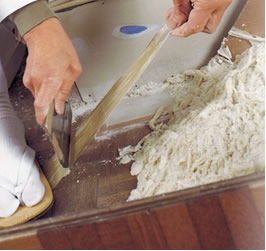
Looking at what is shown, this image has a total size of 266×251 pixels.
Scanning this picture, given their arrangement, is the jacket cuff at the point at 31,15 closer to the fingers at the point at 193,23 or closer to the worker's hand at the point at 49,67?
the worker's hand at the point at 49,67

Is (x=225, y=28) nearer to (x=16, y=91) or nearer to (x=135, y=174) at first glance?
(x=135, y=174)

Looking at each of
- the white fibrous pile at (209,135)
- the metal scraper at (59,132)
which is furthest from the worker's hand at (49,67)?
the white fibrous pile at (209,135)

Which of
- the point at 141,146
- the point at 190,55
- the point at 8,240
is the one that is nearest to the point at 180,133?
Result: the point at 141,146

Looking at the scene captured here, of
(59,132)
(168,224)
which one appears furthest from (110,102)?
(168,224)

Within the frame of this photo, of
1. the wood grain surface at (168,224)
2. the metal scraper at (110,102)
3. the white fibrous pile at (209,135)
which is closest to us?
the wood grain surface at (168,224)

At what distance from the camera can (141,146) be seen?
0.98 metres

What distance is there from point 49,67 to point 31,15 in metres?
0.14

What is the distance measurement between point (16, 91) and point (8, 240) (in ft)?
2.18

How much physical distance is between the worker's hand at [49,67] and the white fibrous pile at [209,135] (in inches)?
8.3

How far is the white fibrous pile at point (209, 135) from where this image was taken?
75cm

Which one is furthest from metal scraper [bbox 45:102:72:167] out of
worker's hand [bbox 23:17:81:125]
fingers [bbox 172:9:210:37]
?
fingers [bbox 172:9:210:37]

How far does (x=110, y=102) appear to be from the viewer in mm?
944

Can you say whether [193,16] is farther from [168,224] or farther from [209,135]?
[168,224]

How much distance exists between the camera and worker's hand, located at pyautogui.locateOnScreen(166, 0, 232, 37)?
898 mm
